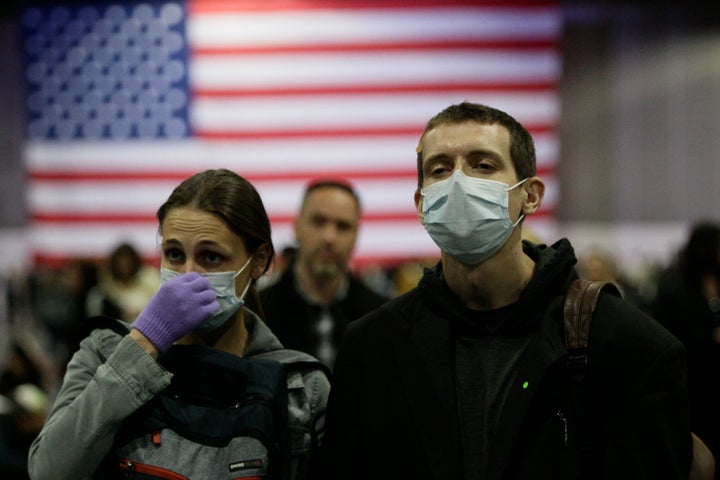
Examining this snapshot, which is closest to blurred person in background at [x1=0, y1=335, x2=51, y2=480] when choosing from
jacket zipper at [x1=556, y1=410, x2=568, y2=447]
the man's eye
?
the man's eye

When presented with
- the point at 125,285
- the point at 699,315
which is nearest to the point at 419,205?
the point at 699,315

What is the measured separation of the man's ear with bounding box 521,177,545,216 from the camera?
8.03 ft

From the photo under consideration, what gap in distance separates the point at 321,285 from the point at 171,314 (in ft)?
7.03

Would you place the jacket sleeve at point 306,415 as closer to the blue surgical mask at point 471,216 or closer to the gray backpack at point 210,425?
the gray backpack at point 210,425

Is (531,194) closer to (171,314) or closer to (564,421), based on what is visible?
(564,421)

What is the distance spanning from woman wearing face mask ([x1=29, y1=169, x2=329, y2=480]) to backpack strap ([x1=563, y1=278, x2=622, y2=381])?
28.6 inches

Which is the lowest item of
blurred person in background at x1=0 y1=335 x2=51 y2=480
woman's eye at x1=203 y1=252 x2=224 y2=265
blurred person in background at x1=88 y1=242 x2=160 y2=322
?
blurred person in background at x1=0 y1=335 x2=51 y2=480

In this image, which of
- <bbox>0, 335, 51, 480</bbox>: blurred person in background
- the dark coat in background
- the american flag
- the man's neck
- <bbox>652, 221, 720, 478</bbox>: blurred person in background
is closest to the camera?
the man's neck

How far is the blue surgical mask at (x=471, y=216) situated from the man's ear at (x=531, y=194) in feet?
0.26

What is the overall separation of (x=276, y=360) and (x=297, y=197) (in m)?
11.9

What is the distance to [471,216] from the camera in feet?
7.59

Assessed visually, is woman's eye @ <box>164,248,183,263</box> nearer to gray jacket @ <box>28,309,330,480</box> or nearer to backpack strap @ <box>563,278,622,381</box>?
gray jacket @ <box>28,309,330,480</box>

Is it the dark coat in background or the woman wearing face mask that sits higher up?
the woman wearing face mask

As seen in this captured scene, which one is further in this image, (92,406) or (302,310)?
(302,310)
